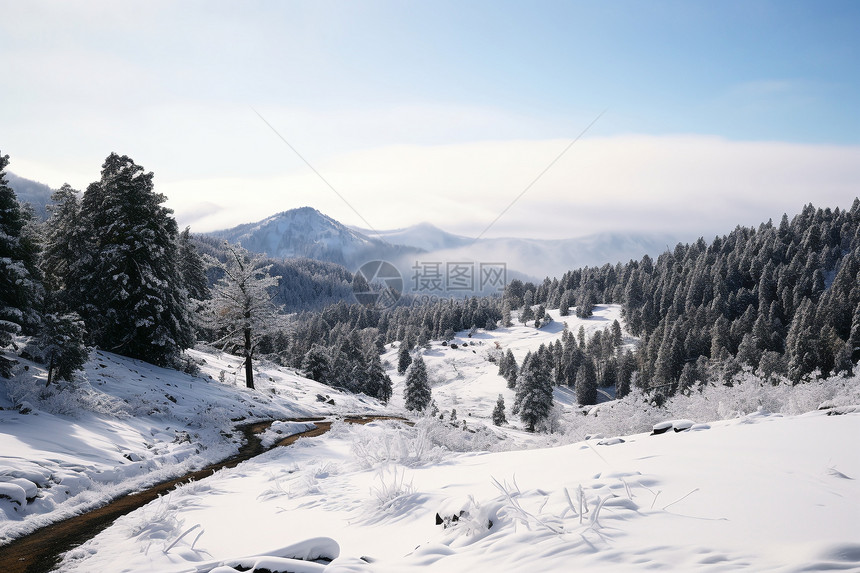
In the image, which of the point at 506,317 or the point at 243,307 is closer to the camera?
the point at 243,307

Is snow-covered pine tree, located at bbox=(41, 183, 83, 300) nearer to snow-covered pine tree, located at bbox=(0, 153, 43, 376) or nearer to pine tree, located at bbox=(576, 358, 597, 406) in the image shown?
snow-covered pine tree, located at bbox=(0, 153, 43, 376)

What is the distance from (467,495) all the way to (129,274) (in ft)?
88.0

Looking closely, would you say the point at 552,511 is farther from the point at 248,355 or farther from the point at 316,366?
the point at 316,366

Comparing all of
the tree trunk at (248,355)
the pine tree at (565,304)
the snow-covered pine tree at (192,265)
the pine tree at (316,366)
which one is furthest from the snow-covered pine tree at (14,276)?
the pine tree at (565,304)

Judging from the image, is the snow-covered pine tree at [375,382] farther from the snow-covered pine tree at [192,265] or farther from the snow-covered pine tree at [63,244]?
the snow-covered pine tree at [63,244]

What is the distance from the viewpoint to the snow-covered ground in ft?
15.6

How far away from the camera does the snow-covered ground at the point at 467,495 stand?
4.77 metres

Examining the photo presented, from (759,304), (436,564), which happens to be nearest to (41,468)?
(436,564)

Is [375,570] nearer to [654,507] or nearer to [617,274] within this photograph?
[654,507]

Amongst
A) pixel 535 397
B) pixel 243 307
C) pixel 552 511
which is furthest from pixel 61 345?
pixel 535 397

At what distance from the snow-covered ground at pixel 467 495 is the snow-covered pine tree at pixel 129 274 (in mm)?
7983

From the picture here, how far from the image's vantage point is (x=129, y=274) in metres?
25.8

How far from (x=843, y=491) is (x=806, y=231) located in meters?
180

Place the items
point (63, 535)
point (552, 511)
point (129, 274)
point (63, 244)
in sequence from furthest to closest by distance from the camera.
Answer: point (63, 244)
point (129, 274)
point (63, 535)
point (552, 511)
